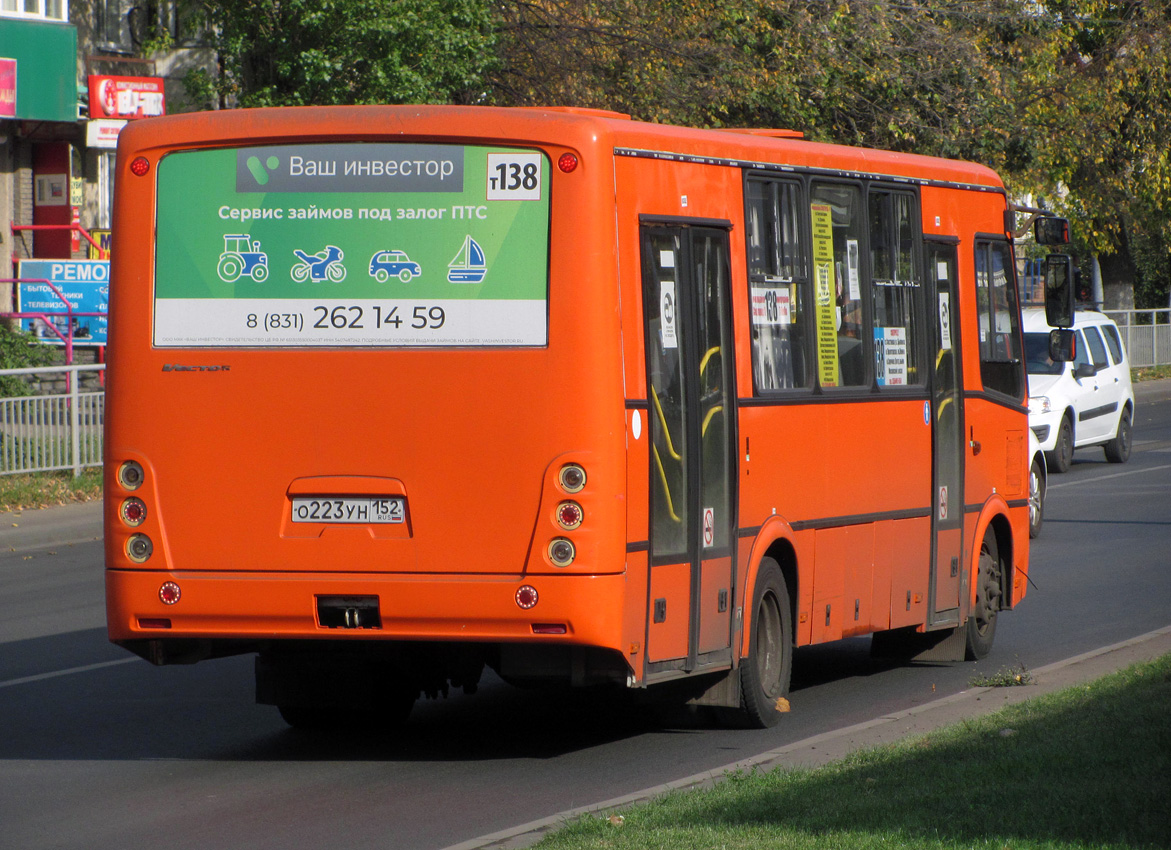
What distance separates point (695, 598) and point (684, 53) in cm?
1876

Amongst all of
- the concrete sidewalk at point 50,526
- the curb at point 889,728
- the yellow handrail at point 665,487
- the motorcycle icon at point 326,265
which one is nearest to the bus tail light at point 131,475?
the motorcycle icon at point 326,265

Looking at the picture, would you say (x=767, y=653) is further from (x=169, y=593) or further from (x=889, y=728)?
(x=169, y=593)

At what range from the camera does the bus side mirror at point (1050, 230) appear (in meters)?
12.1

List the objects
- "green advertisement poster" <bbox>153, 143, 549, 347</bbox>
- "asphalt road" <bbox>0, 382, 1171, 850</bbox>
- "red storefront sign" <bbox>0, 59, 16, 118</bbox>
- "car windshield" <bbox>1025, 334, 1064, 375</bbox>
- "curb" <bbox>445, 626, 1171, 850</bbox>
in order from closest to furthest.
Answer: "curb" <bbox>445, 626, 1171, 850</bbox>, "asphalt road" <bbox>0, 382, 1171, 850</bbox>, "green advertisement poster" <bbox>153, 143, 549, 347</bbox>, "car windshield" <bbox>1025, 334, 1064, 375</bbox>, "red storefront sign" <bbox>0, 59, 16, 118</bbox>

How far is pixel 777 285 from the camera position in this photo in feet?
31.1

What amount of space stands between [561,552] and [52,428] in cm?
1428

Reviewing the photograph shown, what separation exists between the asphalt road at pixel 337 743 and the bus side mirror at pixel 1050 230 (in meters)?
2.53

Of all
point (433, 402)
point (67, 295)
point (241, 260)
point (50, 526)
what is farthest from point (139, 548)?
point (67, 295)

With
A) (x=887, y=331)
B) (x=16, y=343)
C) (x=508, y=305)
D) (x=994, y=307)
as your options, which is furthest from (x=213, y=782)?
(x=16, y=343)

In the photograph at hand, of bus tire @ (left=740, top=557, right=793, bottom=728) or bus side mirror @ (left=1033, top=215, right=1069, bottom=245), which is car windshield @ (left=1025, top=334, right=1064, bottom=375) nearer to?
bus side mirror @ (left=1033, top=215, right=1069, bottom=245)

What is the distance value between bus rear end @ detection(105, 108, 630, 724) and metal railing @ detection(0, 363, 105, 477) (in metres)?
12.2

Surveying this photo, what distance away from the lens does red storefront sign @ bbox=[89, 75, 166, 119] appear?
1206 inches

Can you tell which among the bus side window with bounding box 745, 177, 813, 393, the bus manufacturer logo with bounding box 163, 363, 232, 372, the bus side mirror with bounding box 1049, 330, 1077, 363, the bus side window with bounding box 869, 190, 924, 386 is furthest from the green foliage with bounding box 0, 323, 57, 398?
the bus manufacturer logo with bounding box 163, 363, 232, 372

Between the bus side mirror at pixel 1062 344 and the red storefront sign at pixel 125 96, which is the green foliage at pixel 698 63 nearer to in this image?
the red storefront sign at pixel 125 96
